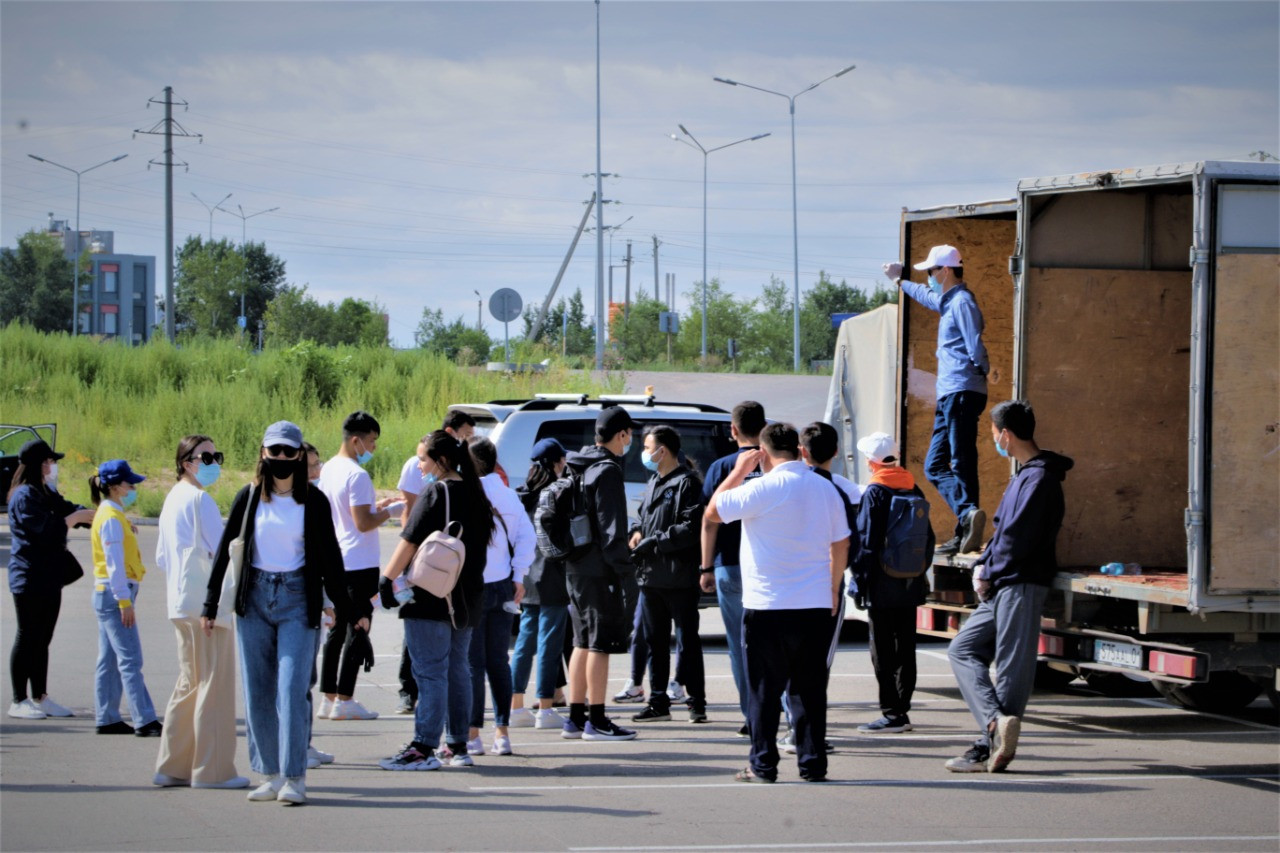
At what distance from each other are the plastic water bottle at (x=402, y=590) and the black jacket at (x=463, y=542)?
27mm

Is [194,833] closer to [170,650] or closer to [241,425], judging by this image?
[170,650]

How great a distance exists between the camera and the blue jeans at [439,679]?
7590 millimetres

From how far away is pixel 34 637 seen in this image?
8.91 meters

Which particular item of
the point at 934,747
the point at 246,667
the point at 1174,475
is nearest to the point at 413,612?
the point at 246,667

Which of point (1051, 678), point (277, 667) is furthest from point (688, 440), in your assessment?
point (277, 667)

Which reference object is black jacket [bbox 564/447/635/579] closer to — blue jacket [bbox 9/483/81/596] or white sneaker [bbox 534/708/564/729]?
white sneaker [bbox 534/708/564/729]

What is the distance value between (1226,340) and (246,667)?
A: 5508 millimetres

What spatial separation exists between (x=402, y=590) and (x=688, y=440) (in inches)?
200

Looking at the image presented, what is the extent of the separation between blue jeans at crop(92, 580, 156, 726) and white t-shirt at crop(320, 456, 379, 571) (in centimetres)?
125

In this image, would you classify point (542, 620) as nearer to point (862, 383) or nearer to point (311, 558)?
point (311, 558)

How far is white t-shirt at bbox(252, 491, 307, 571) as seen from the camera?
691 cm

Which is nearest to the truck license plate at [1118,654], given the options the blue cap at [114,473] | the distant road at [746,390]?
the blue cap at [114,473]

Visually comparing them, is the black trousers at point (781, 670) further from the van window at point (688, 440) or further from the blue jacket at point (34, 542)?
the van window at point (688, 440)

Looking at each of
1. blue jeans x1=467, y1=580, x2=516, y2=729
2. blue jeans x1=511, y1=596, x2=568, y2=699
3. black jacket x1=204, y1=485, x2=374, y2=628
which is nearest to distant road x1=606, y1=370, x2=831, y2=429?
blue jeans x1=511, y1=596, x2=568, y2=699
